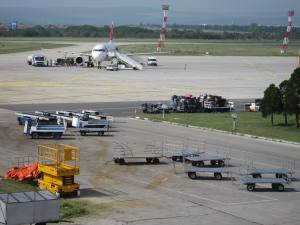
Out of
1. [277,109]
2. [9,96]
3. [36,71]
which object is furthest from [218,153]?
[36,71]

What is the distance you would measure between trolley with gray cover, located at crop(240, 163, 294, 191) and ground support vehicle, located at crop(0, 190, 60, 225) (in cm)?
1248

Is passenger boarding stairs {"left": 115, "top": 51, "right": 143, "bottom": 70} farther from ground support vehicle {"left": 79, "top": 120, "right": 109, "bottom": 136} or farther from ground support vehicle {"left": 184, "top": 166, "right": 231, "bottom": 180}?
ground support vehicle {"left": 184, "top": 166, "right": 231, "bottom": 180}

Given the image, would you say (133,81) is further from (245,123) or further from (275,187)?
(275,187)

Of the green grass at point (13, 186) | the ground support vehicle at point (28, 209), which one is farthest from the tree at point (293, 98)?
the ground support vehicle at point (28, 209)

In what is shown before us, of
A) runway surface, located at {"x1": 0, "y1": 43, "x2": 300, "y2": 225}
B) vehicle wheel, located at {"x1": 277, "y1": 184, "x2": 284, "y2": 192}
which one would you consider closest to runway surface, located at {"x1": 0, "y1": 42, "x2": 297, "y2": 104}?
runway surface, located at {"x1": 0, "y1": 43, "x2": 300, "y2": 225}

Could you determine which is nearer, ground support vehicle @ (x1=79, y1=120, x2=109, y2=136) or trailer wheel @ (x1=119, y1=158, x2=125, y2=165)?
trailer wheel @ (x1=119, y1=158, x2=125, y2=165)

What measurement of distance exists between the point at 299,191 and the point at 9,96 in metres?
48.0

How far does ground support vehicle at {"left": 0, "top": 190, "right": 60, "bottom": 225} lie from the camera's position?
26.0 metres

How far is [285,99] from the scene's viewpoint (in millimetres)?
58031

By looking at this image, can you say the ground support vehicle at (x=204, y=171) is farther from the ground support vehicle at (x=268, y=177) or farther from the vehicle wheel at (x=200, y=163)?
the vehicle wheel at (x=200, y=163)

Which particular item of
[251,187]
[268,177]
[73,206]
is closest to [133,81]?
[268,177]

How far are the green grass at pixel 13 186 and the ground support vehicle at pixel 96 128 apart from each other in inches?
710

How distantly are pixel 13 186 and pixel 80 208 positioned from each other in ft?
13.3

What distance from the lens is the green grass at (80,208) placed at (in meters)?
30.5
